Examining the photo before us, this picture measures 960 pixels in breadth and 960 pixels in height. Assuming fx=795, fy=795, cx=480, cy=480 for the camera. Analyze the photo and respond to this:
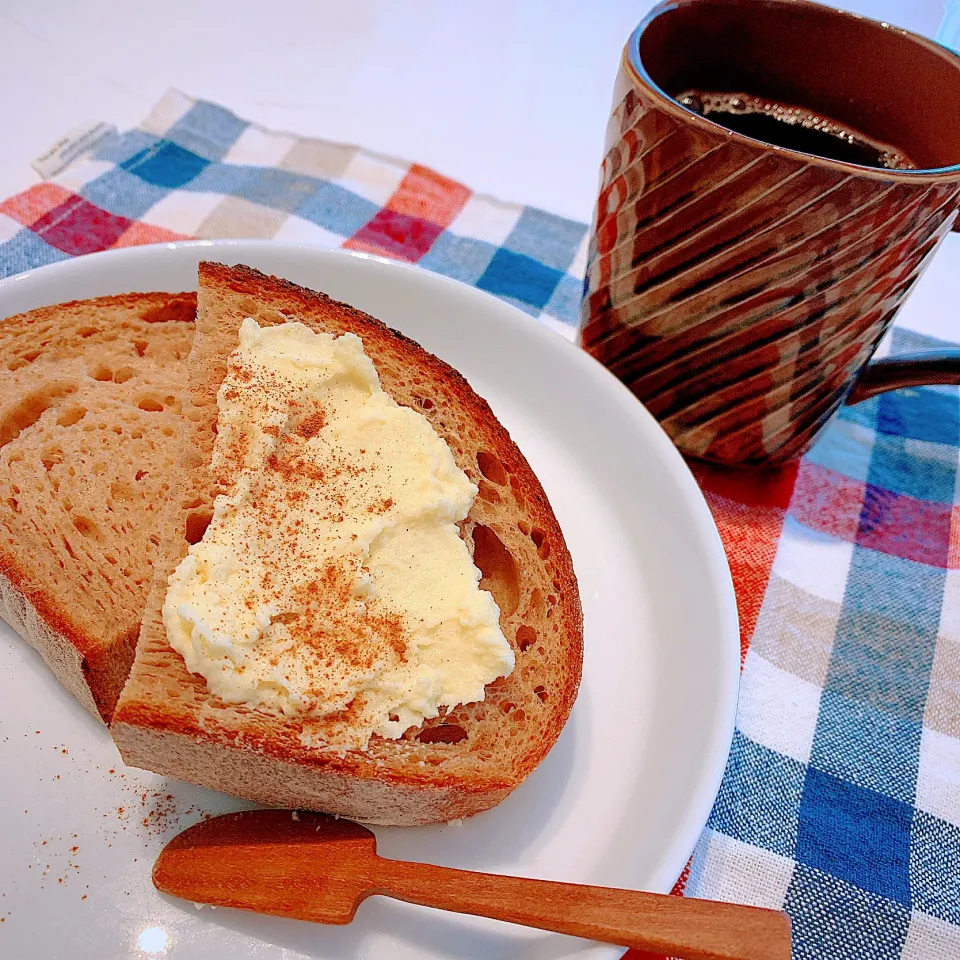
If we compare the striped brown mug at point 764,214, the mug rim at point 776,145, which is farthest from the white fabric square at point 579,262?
the mug rim at point 776,145

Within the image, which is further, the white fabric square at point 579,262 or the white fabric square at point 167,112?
the white fabric square at point 167,112

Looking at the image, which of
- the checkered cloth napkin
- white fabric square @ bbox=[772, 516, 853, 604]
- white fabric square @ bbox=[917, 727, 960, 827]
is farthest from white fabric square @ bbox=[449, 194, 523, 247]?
white fabric square @ bbox=[917, 727, 960, 827]

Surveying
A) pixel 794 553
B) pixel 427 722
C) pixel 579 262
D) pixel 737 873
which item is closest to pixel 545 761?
pixel 427 722

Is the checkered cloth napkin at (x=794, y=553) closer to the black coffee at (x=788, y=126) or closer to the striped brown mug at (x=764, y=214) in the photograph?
the striped brown mug at (x=764, y=214)

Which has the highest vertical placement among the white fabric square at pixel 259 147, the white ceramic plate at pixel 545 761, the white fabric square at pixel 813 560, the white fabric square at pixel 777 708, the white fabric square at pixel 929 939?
the white fabric square at pixel 259 147

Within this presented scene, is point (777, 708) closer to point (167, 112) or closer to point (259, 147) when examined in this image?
point (259, 147)

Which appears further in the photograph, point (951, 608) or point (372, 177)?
point (372, 177)
